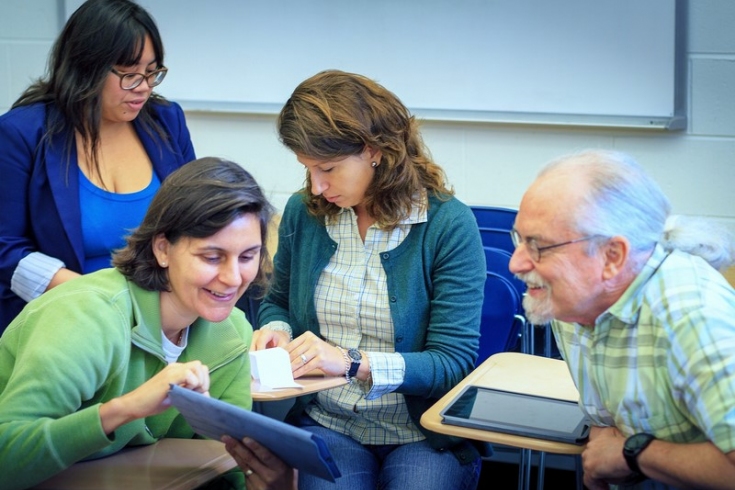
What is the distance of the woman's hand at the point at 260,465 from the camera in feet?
5.19

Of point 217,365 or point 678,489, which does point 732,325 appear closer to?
point 678,489

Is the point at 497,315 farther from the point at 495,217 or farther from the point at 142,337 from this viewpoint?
the point at 142,337

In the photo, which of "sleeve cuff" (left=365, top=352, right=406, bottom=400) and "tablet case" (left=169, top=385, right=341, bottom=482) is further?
"sleeve cuff" (left=365, top=352, right=406, bottom=400)

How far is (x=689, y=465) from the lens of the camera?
1.44m

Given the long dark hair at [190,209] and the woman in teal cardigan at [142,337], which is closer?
the woman in teal cardigan at [142,337]

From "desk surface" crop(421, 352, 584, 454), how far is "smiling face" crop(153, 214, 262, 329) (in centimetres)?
45

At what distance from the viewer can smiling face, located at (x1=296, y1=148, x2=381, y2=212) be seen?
6.89 feet

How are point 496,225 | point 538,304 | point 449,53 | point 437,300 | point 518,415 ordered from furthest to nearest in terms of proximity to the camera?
point 449,53
point 496,225
point 437,300
point 518,415
point 538,304

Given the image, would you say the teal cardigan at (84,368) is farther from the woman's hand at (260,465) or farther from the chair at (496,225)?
the chair at (496,225)

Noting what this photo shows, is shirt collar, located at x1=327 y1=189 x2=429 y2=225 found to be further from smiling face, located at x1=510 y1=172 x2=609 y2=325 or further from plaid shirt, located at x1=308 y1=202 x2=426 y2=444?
smiling face, located at x1=510 y1=172 x2=609 y2=325

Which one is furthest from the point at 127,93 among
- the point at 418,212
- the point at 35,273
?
the point at 418,212

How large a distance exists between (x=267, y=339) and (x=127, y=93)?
79 cm

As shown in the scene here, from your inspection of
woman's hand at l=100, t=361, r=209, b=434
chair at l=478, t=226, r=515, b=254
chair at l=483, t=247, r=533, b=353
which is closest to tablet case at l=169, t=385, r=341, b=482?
woman's hand at l=100, t=361, r=209, b=434

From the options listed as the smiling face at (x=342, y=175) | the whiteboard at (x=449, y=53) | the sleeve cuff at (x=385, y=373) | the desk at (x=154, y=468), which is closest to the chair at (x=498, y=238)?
the whiteboard at (x=449, y=53)
